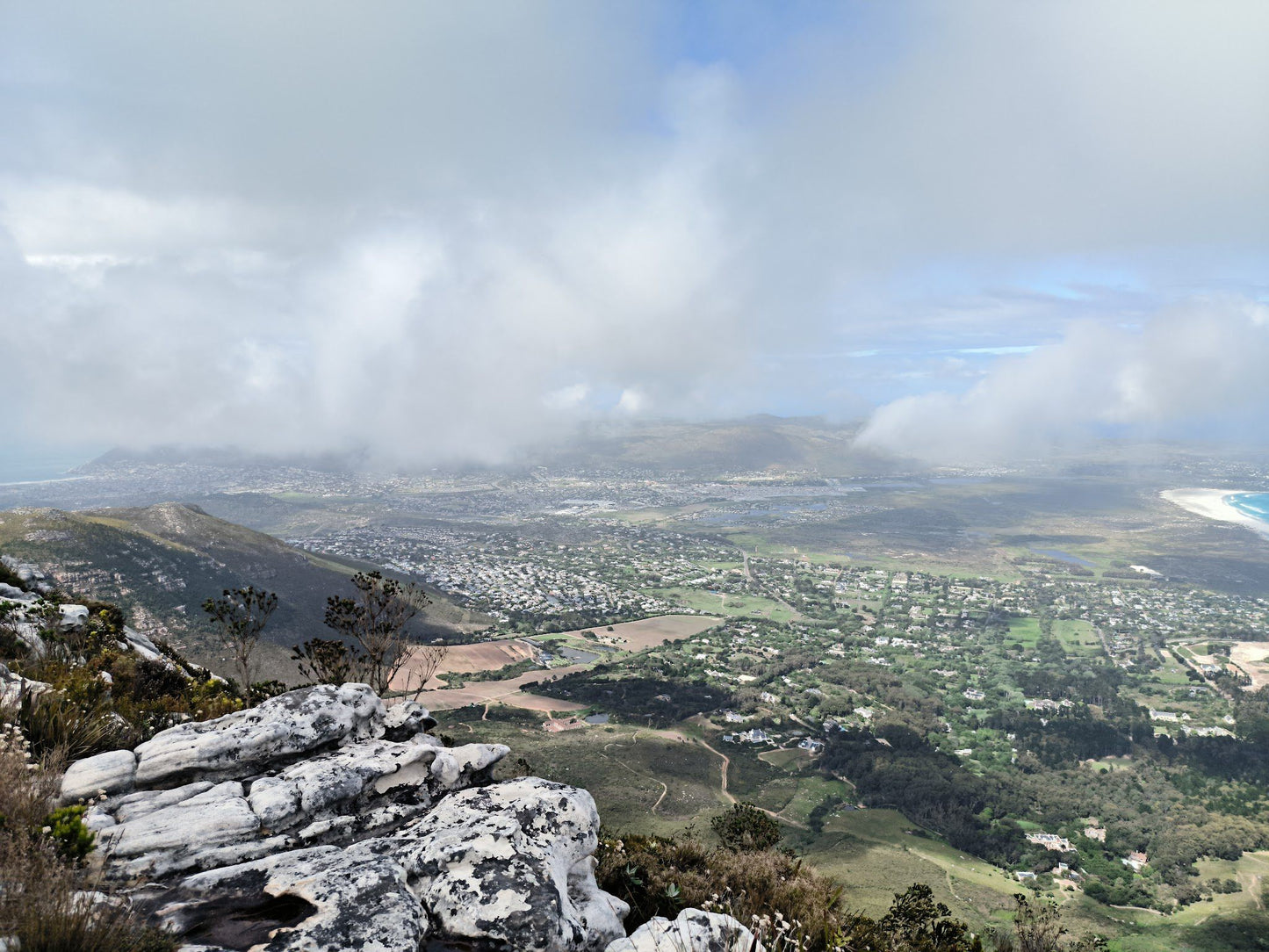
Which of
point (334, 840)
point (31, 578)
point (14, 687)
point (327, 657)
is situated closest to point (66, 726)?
point (14, 687)

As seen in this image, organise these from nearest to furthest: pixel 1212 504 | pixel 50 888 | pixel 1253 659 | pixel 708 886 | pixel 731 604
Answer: pixel 50 888, pixel 708 886, pixel 1253 659, pixel 731 604, pixel 1212 504

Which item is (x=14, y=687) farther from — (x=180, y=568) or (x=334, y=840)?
(x=180, y=568)

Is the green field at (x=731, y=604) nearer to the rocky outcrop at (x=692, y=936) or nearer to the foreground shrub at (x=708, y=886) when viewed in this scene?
the foreground shrub at (x=708, y=886)


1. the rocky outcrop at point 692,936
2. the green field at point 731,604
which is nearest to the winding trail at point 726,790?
the rocky outcrop at point 692,936

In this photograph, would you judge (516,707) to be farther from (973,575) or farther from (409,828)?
(973,575)

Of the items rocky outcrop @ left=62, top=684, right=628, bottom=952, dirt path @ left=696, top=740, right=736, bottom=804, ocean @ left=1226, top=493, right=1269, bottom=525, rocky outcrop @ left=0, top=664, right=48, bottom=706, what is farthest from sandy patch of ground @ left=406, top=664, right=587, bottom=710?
ocean @ left=1226, top=493, right=1269, bottom=525

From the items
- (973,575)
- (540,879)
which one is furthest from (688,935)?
(973,575)
